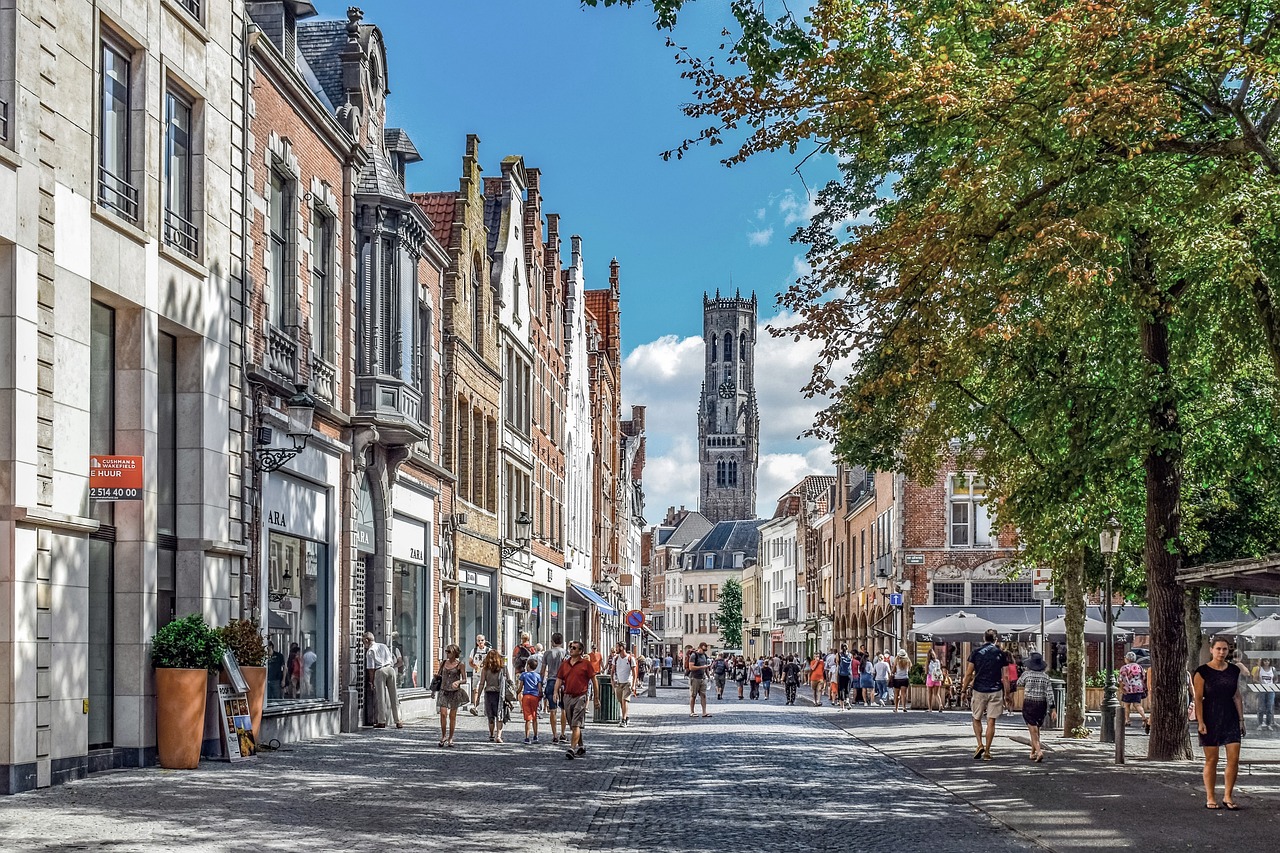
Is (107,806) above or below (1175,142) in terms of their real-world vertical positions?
below

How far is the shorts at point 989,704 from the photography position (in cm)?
2183

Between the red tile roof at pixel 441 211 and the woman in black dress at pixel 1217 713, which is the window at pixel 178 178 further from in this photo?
the red tile roof at pixel 441 211

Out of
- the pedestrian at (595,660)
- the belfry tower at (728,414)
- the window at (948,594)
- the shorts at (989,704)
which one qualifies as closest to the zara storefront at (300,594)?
the pedestrian at (595,660)

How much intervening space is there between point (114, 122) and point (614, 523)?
6348 centimetres

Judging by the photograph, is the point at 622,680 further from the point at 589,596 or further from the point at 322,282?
the point at 589,596

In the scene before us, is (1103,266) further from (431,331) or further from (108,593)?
(431,331)

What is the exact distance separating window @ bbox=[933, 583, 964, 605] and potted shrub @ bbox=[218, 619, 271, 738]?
41.4 m

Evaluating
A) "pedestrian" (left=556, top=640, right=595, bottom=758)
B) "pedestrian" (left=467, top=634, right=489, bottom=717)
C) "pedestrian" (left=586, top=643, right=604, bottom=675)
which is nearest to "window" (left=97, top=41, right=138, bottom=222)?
"pedestrian" (left=556, top=640, right=595, bottom=758)

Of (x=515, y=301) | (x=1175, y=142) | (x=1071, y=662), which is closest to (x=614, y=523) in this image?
(x=515, y=301)

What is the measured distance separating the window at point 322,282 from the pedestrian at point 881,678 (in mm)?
27612

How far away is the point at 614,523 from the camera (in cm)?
8006

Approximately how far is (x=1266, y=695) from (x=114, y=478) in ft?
51.2

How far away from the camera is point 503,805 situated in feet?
49.0

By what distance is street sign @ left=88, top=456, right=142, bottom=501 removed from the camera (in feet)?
52.9
